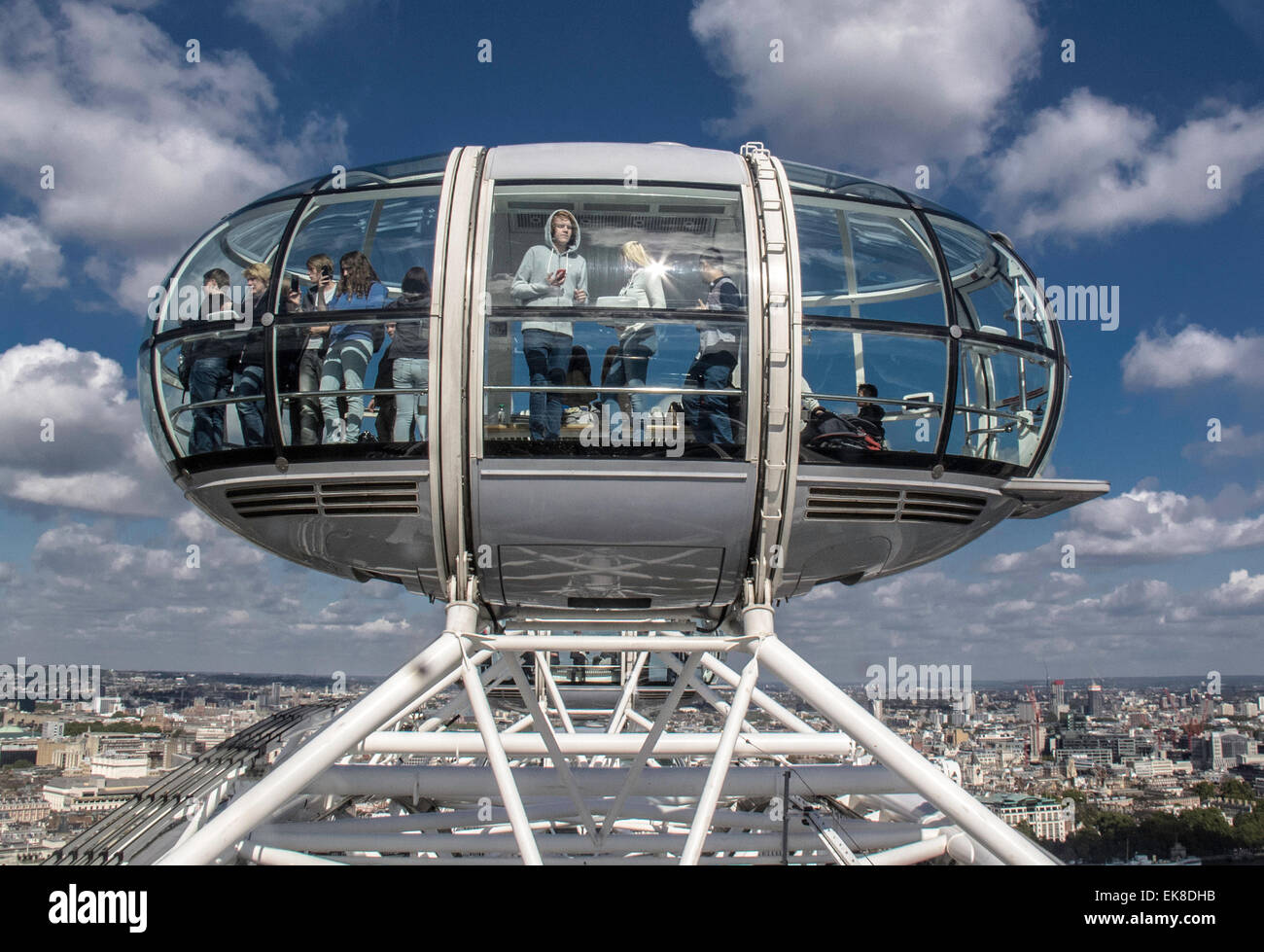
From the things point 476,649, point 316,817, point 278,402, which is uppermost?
point 278,402

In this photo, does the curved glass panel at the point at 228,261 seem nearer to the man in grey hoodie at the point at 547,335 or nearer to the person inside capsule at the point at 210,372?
the person inside capsule at the point at 210,372

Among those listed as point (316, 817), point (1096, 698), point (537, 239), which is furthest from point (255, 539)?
point (1096, 698)

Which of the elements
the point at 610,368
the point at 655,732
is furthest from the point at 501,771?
the point at 610,368

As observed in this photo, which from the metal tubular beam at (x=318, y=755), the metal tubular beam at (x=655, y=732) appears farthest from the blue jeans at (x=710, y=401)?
the metal tubular beam at (x=655, y=732)

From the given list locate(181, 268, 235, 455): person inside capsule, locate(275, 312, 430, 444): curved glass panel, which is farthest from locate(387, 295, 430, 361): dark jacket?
locate(181, 268, 235, 455): person inside capsule

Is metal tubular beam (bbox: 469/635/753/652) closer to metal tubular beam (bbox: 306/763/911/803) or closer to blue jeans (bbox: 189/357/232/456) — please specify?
blue jeans (bbox: 189/357/232/456)

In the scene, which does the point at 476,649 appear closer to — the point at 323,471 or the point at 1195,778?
the point at 323,471
